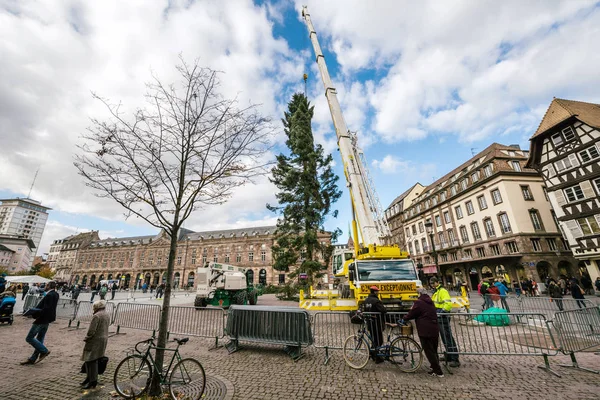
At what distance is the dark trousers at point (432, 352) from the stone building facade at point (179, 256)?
43485mm

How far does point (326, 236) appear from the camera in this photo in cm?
5009

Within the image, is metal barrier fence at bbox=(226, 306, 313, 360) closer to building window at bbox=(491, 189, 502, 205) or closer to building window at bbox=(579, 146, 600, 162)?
building window at bbox=(579, 146, 600, 162)

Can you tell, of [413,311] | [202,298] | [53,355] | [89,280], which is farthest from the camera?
[89,280]

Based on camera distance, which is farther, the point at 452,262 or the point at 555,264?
the point at 452,262

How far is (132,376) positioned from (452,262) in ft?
117

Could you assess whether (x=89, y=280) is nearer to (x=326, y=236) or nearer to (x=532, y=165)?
Answer: (x=326, y=236)

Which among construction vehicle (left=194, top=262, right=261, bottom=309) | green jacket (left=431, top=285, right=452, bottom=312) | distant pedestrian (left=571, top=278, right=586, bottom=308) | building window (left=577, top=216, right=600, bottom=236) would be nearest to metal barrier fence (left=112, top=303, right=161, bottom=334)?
construction vehicle (left=194, top=262, right=261, bottom=309)

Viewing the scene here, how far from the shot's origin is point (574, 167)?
20172mm

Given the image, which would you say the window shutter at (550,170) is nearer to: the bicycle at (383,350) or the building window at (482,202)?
the building window at (482,202)

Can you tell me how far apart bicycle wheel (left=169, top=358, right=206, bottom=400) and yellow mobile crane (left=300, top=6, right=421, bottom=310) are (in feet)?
19.9

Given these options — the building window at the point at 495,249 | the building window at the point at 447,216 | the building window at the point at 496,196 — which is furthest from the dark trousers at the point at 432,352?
the building window at the point at 447,216

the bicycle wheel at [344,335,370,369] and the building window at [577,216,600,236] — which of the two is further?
the building window at [577,216,600,236]

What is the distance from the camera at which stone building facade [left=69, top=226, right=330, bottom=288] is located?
2080 inches

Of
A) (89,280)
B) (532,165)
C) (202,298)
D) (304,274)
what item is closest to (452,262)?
(532,165)
